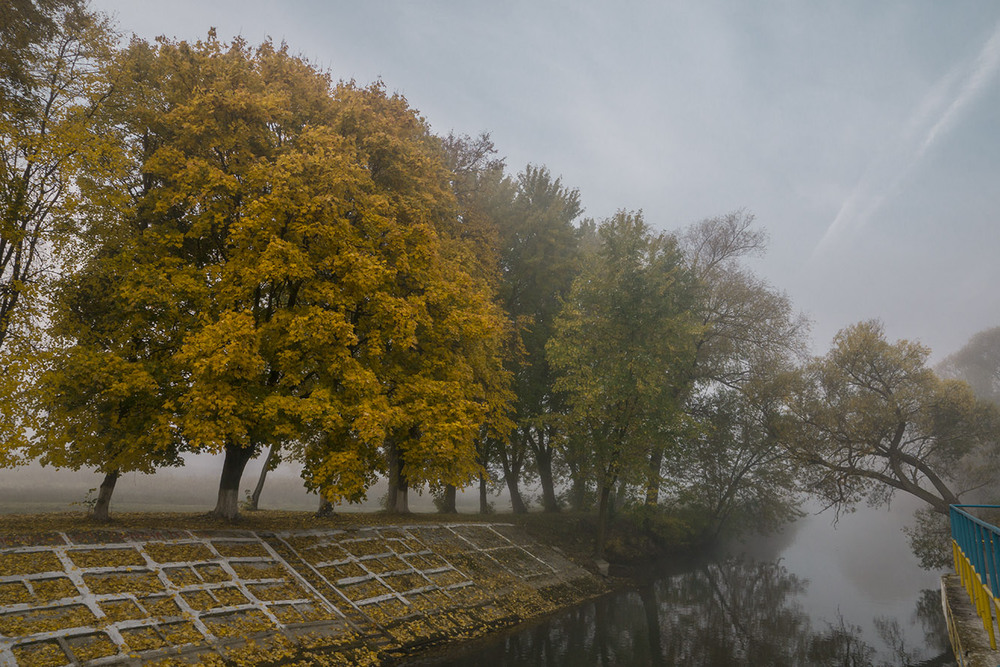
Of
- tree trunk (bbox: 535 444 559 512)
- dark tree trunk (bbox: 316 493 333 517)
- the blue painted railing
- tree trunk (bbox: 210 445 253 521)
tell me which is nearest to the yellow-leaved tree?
tree trunk (bbox: 210 445 253 521)

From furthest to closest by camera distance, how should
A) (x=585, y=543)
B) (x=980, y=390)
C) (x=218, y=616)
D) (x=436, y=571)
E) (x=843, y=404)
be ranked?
(x=980, y=390), (x=585, y=543), (x=843, y=404), (x=436, y=571), (x=218, y=616)

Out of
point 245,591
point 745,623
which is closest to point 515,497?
point 745,623

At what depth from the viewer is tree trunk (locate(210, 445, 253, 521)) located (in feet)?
58.3

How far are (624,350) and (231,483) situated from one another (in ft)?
57.3

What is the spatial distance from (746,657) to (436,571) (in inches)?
373

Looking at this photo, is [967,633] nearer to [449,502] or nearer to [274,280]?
[274,280]

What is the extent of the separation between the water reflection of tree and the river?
0.12 feet

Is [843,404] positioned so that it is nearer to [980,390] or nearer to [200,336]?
[200,336]

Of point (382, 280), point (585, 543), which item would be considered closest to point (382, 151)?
point (382, 280)

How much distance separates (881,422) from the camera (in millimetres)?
26000

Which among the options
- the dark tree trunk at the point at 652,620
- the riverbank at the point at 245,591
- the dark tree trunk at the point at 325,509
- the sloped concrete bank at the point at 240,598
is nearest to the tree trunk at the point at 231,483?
the riverbank at the point at 245,591

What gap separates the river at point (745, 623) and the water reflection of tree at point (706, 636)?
36mm

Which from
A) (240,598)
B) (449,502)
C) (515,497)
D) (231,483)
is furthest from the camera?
(515,497)

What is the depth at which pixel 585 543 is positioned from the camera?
30047 millimetres
